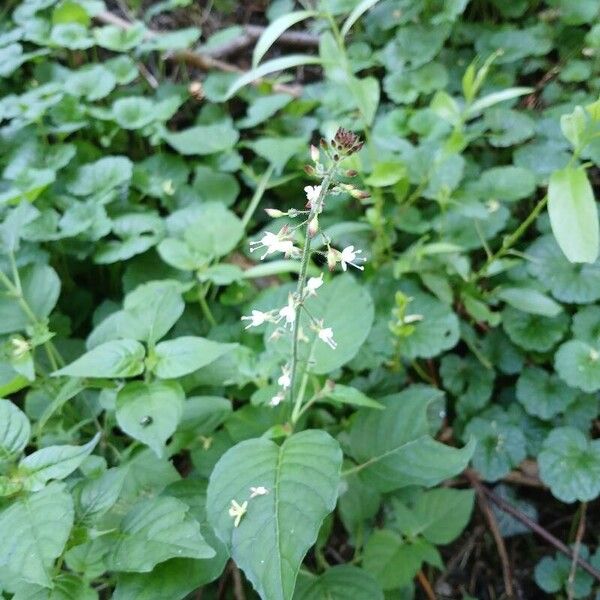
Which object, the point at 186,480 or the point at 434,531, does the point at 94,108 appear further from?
the point at 434,531

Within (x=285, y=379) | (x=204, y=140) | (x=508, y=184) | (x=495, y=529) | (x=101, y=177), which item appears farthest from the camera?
(x=204, y=140)

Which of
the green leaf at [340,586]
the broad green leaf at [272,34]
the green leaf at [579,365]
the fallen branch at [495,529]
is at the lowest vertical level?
the fallen branch at [495,529]

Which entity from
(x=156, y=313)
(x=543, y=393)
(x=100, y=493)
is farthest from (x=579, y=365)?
(x=100, y=493)

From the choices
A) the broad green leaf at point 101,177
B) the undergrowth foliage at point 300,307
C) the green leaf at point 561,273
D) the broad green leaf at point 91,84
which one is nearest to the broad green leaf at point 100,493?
the undergrowth foliage at point 300,307

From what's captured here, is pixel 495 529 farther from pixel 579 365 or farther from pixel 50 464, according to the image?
pixel 50 464

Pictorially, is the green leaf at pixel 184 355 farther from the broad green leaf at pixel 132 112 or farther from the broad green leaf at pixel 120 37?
the broad green leaf at pixel 120 37

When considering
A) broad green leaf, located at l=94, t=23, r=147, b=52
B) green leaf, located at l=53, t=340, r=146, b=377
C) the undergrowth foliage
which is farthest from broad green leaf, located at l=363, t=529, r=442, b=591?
broad green leaf, located at l=94, t=23, r=147, b=52

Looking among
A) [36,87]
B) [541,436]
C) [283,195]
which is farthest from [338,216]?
[36,87]
